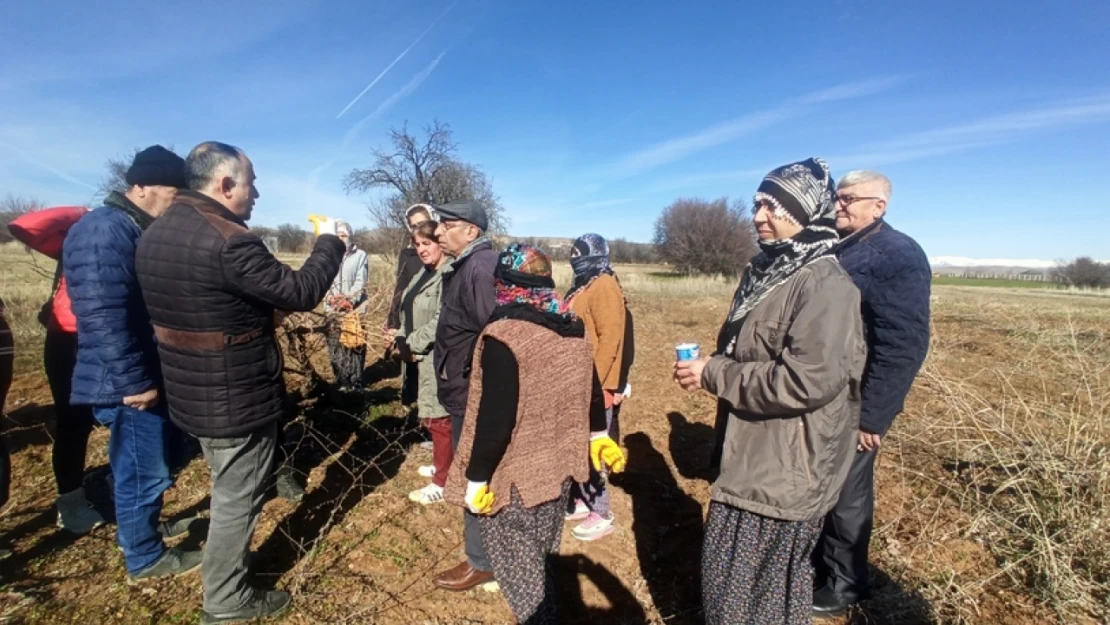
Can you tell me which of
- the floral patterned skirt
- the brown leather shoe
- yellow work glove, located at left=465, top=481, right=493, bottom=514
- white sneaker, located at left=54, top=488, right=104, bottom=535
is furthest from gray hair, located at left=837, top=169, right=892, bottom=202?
white sneaker, located at left=54, top=488, right=104, bottom=535

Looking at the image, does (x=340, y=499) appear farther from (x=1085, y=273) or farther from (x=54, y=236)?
(x=1085, y=273)

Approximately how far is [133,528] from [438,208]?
2.28m

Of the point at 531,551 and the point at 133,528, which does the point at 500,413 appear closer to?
the point at 531,551

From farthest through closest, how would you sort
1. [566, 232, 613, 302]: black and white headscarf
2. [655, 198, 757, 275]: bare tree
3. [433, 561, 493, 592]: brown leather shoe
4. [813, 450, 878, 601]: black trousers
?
[655, 198, 757, 275]: bare tree → [566, 232, 613, 302]: black and white headscarf → [433, 561, 493, 592]: brown leather shoe → [813, 450, 878, 601]: black trousers

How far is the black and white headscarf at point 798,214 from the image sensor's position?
1.76 meters

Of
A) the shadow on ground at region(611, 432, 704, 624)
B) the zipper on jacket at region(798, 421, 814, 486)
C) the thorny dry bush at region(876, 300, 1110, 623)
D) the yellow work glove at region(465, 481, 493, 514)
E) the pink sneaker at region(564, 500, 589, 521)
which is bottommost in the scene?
the shadow on ground at region(611, 432, 704, 624)

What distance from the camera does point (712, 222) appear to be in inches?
1508

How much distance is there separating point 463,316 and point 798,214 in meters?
1.59

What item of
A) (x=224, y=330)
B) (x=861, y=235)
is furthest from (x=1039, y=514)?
(x=224, y=330)

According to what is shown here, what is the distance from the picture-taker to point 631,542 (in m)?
3.40

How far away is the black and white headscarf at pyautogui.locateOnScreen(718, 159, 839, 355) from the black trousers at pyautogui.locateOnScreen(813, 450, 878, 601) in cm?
Answer: 118

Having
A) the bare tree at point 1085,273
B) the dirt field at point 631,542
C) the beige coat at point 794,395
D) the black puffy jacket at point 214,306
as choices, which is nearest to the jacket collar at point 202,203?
the black puffy jacket at point 214,306

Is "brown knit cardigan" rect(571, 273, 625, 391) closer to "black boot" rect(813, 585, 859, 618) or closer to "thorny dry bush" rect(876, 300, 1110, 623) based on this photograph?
"black boot" rect(813, 585, 859, 618)

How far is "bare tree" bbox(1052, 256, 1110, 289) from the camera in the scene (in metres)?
41.5
